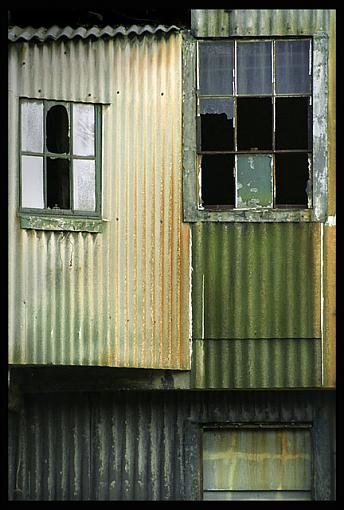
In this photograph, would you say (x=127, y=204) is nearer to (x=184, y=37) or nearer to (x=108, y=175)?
(x=108, y=175)

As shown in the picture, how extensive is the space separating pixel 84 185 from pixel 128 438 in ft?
9.23

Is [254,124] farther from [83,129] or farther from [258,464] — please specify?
[258,464]

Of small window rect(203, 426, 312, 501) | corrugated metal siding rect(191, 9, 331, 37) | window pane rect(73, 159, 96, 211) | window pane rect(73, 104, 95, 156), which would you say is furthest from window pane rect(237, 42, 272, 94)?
small window rect(203, 426, 312, 501)

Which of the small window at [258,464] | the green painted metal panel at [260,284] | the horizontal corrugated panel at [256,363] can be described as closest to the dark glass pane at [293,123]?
the green painted metal panel at [260,284]

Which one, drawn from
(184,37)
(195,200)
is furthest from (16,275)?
(184,37)

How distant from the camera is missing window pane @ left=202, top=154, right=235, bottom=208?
37.7ft

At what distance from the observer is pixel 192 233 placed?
37.3ft

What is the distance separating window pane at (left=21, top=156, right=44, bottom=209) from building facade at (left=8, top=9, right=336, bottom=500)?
0.02 meters

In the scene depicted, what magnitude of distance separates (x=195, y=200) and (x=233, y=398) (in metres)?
2.22

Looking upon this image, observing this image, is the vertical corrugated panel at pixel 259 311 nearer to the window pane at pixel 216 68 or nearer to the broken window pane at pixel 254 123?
the broken window pane at pixel 254 123

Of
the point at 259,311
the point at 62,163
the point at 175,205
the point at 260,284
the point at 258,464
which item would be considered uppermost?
the point at 62,163

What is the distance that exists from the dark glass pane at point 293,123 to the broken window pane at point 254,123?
106mm

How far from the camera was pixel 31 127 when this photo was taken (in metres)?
11.4

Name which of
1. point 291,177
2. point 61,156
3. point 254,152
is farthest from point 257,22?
point 61,156
